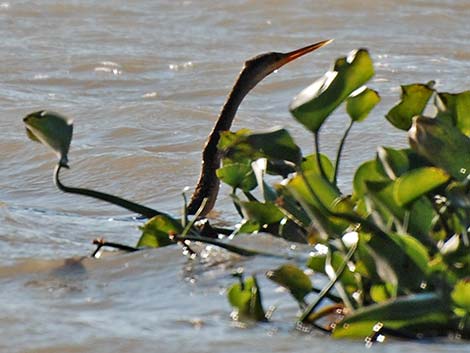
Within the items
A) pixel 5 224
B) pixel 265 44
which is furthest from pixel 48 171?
pixel 265 44

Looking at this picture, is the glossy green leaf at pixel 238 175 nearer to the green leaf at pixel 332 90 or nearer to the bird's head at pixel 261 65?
the green leaf at pixel 332 90

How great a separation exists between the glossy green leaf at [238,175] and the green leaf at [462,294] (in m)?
0.87

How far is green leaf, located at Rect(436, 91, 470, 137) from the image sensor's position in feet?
9.32

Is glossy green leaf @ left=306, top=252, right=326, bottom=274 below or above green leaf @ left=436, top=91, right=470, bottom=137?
below

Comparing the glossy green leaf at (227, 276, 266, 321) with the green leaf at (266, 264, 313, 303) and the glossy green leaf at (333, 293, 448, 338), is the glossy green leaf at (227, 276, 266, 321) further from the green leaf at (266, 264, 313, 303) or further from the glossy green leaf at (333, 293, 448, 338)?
the glossy green leaf at (333, 293, 448, 338)

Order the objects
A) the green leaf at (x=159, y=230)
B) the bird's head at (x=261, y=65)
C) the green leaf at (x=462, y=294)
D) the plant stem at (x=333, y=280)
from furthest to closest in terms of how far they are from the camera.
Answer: the bird's head at (x=261, y=65) → the green leaf at (x=159, y=230) → the plant stem at (x=333, y=280) → the green leaf at (x=462, y=294)

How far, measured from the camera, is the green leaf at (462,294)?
2.23 metres

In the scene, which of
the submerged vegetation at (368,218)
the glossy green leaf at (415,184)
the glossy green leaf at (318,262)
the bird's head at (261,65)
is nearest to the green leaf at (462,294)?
the submerged vegetation at (368,218)

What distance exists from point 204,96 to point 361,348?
16.5 feet

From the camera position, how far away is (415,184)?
2.44 meters

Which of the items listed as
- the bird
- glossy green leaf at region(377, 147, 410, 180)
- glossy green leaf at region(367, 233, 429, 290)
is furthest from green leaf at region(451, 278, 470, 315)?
the bird

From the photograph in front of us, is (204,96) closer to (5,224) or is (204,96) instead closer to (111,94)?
(111,94)

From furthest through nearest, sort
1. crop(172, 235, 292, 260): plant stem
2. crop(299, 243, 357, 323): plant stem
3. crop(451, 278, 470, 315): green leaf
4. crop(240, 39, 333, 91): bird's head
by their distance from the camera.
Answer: crop(240, 39, 333, 91): bird's head < crop(172, 235, 292, 260): plant stem < crop(299, 243, 357, 323): plant stem < crop(451, 278, 470, 315): green leaf

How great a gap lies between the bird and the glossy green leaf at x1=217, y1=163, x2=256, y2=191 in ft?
2.55
